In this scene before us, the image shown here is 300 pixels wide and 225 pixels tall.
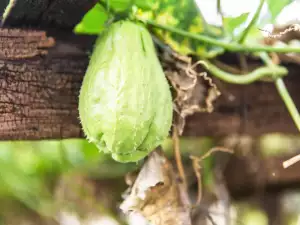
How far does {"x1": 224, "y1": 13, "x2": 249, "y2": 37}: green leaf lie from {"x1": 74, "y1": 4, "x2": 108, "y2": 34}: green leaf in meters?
0.23

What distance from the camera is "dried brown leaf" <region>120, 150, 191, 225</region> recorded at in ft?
2.29

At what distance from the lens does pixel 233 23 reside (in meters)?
0.80

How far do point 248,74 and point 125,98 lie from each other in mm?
365

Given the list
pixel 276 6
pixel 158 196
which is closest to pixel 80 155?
pixel 158 196

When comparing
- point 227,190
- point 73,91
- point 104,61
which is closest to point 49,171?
point 227,190

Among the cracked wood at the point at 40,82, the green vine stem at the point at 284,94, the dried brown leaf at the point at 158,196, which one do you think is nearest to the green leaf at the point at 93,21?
the cracked wood at the point at 40,82

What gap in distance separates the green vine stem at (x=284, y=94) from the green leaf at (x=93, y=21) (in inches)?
13.2

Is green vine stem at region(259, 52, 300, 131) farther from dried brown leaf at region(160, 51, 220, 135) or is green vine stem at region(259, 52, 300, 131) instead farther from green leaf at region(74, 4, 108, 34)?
green leaf at region(74, 4, 108, 34)

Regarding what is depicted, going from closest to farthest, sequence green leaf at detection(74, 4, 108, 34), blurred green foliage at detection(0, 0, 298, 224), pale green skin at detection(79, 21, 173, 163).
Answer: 1. pale green skin at detection(79, 21, 173, 163)
2. green leaf at detection(74, 4, 108, 34)
3. blurred green foliage at detection(0, 0, 298, 224)

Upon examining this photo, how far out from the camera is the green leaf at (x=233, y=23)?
2.58 ft

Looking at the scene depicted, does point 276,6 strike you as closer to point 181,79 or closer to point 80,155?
point 181,79

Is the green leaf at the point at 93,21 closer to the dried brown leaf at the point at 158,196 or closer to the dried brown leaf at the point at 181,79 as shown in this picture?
the dried brown leaf at the point at 181,79

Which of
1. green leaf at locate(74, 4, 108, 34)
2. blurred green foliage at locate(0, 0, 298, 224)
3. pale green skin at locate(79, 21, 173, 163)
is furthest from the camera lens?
blurred green foliage at locate(0, 0, 298, 224)

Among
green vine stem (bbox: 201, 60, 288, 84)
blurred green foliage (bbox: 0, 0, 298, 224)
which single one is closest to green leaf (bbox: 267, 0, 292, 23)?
blurred green foliage (bbox: 0, 0, 298, 224)
